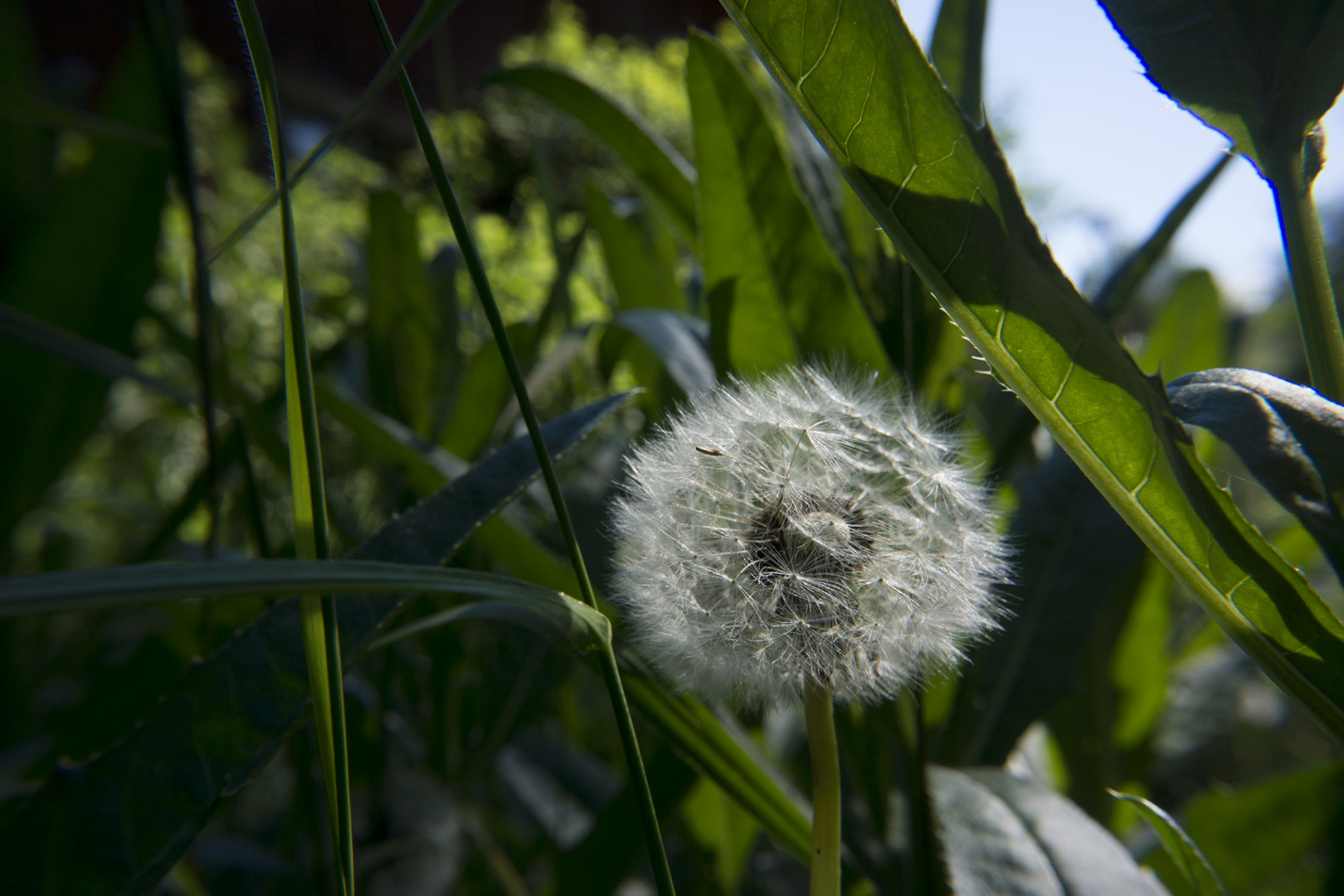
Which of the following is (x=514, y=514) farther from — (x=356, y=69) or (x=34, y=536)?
(x=356, y=69)

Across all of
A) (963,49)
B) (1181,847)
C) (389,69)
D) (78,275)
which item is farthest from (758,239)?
(78,275)

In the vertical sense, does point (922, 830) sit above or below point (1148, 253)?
below

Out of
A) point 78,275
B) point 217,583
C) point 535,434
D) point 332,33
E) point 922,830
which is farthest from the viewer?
point 332,33

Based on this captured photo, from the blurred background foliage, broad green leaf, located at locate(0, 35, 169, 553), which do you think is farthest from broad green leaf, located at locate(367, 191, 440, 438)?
broad green leaf, located at locate(0, 35, 169, 553)

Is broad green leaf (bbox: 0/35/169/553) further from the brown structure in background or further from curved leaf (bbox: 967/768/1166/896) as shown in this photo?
the brown structure in background

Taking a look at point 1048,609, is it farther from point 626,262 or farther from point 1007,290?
point 626,262

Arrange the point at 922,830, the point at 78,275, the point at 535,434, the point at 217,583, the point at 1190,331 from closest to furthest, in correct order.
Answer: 1. the point at 217,583
2. the point at 535,434
3. the point at 922,830
4. the point at 78,275
5. the point at 1190,331

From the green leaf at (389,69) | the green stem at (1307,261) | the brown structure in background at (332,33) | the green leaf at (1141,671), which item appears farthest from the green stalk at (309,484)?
the brown structure in background at (332,33)

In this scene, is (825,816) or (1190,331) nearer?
(825,816)
